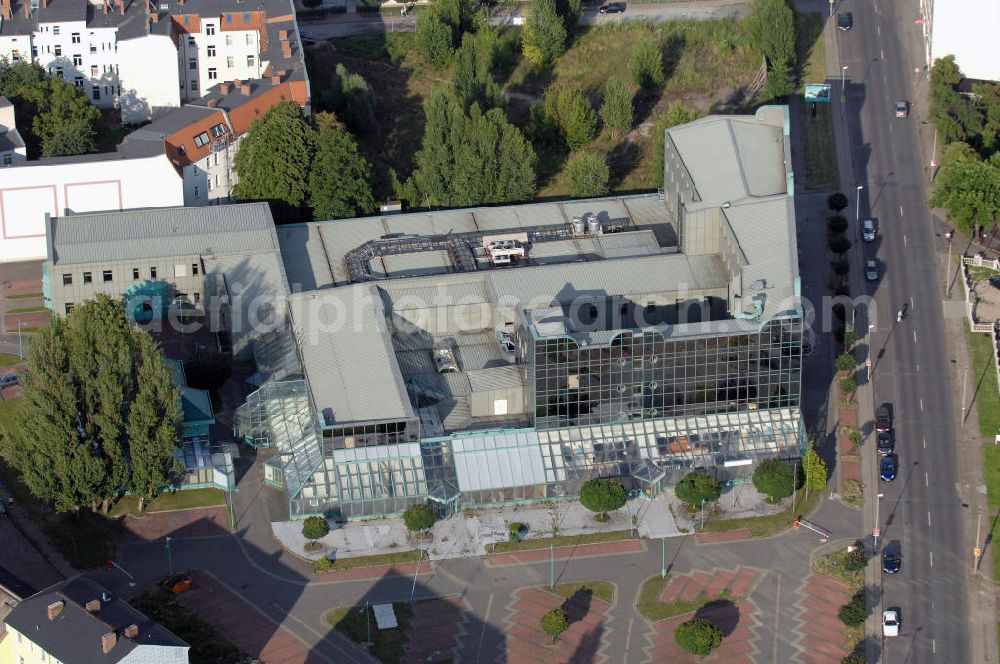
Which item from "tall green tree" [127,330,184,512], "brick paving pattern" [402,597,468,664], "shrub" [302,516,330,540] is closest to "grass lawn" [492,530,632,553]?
"brick paving pattern" [402,597,468,664]

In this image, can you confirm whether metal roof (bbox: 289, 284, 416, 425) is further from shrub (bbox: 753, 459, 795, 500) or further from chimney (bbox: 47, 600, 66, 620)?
shrub (bbox: 753, 459, 795, 500)

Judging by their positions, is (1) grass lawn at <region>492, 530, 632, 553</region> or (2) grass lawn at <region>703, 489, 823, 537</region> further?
(2) grass lawn at <region>703, 489, 823, 537</region>

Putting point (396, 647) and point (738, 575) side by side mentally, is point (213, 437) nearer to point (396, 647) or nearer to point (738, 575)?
point (396, 647)

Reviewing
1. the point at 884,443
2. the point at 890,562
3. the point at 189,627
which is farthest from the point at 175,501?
the point at 884,443

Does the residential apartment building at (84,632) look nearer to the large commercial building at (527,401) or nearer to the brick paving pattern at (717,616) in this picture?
the large commercial building at (527,401)

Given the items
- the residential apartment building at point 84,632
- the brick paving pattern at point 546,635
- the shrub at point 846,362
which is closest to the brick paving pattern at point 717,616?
the brick paving pattern at point 546,635

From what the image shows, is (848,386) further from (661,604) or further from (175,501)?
(175,501)

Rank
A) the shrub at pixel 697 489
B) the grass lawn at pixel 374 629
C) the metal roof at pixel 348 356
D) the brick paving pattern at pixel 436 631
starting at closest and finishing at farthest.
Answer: the brick paving pattern at pixel 436 631 < the grass lawn at pixel 374 629 < the shrub at pixel 697 489 < the metal roof at pixel 348 356
